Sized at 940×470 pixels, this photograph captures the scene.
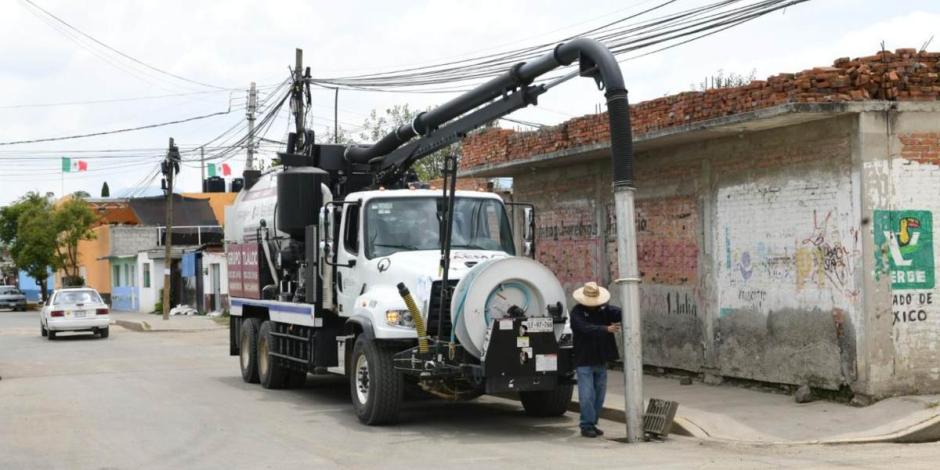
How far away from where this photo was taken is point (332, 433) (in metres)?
12.7

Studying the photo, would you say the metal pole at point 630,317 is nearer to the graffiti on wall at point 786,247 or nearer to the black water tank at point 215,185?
the graffiti on wall at point 786,247

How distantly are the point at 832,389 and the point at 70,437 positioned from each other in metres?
8.78

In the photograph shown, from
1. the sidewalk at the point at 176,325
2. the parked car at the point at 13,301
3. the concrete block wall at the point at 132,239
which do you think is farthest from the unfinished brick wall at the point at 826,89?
the parked car at the point at 13,301

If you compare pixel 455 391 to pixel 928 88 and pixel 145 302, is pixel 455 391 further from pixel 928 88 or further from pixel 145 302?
pixel 145 302

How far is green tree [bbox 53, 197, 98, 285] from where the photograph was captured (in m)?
61.9

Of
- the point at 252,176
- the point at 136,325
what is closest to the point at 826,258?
the point at 252,176

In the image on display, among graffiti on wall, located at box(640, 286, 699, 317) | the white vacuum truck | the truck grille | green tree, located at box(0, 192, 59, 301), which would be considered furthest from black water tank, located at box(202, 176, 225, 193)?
the truck grille

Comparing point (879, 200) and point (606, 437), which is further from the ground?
point (879, 200)

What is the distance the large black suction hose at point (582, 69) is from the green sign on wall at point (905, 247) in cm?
310

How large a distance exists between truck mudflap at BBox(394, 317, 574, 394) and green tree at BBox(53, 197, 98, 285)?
52.7m

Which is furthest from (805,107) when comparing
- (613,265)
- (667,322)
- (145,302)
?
(145,302)

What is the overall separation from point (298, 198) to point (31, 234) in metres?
51.4

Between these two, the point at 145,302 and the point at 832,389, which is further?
the point at 145,302

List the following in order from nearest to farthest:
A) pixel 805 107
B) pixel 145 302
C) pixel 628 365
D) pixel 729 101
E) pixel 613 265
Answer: pixel 628 365, pixel 805 107, pixel 729 101, pixel 613 265, pixel 145 302
